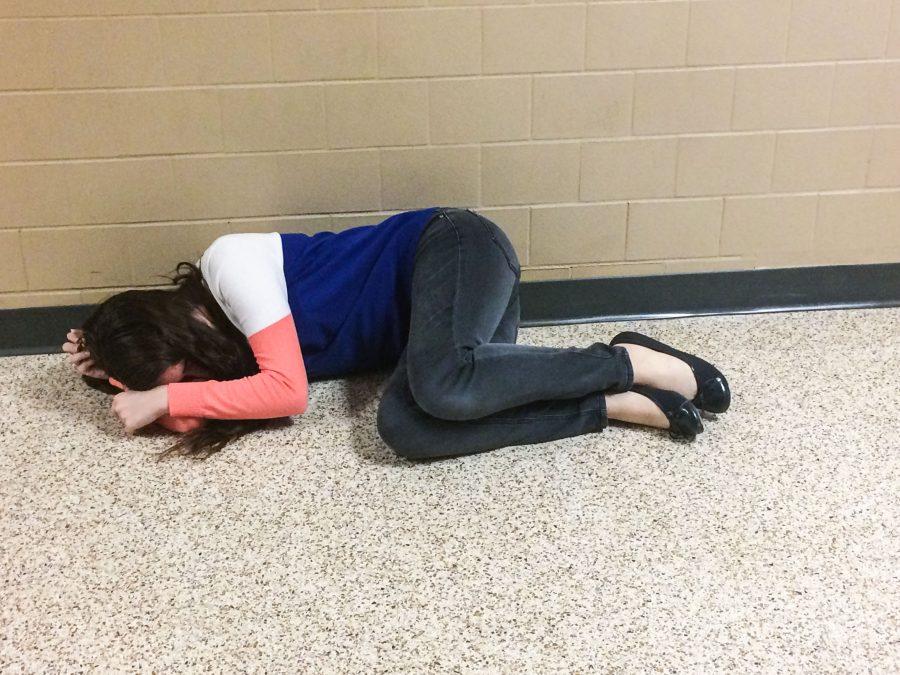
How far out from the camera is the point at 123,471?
1.77 metres

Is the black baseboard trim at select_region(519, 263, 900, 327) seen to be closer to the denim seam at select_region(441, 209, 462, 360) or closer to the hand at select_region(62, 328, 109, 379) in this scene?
the denim seam at select_region(441, 209, 462, 360)

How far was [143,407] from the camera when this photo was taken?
5.79ft

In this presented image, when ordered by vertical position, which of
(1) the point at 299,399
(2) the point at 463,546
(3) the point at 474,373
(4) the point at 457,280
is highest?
(4) the point at 457,280

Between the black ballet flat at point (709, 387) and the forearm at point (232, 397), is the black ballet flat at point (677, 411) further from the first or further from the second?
the forearm at point (232, 397)

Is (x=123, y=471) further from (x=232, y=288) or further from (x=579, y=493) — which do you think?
(x=579, y=493)

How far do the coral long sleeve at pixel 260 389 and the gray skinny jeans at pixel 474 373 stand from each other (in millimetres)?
207

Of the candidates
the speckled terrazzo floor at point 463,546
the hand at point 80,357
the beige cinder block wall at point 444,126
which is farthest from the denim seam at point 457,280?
the hand at point 80,357

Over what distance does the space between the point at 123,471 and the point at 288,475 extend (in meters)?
0.35

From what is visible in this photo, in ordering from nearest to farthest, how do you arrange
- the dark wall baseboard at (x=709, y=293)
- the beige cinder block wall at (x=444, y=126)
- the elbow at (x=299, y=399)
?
the elbow at (x=299, y=399)
the beige cinder block wall at (x=444, y=126)
the dark wall baseboard at (x=709, y=293)

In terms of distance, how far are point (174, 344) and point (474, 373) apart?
0.62m

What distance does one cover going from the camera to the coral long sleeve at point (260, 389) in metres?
1.78

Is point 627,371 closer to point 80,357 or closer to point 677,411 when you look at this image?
point 677,411

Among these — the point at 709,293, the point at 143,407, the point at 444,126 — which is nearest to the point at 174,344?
the point at 143,407

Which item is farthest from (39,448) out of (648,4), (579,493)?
(648,4)
